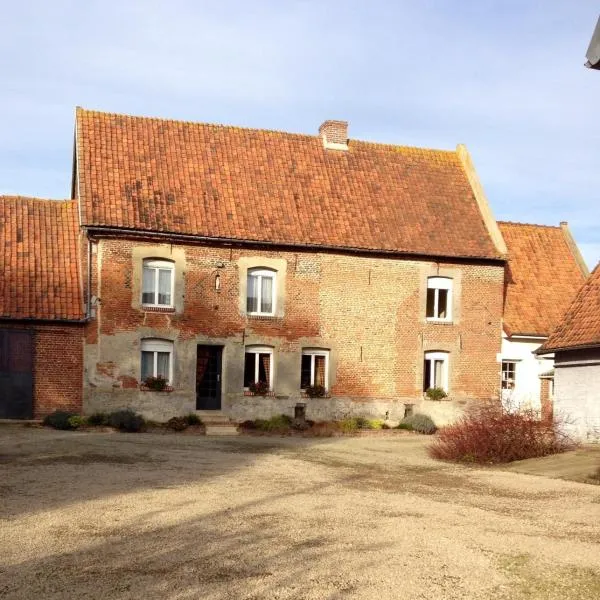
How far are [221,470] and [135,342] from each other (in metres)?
10.6

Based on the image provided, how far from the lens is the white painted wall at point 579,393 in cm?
2133

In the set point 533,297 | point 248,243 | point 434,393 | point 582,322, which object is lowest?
point 434,393

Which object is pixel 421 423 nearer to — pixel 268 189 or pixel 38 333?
pixel 268 189

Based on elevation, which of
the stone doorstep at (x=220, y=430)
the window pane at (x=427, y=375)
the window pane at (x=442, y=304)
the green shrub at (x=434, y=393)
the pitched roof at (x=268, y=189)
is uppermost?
the pitched roof at (x=268, y=189)

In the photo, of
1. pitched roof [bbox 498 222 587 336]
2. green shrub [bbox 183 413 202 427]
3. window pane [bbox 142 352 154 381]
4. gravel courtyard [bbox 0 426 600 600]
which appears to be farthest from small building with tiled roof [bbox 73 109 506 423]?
gravel courtyard [bbox 0 426 600 600]

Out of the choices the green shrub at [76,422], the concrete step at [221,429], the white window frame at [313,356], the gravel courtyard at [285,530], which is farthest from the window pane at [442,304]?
the gravel courtyard at [285,530]

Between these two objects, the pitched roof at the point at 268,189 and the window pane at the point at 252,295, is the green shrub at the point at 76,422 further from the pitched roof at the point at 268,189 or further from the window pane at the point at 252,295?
the window pane at the point at 252,295

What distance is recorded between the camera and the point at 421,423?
27.8 m

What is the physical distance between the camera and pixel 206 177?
2886 cm

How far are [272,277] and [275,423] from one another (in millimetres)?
4514

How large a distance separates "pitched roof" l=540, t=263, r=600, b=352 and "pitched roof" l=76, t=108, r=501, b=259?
21.1ft

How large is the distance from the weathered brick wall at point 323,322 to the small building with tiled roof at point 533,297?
1.02 meters

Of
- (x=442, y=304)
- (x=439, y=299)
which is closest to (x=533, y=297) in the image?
(x=442, y=304)

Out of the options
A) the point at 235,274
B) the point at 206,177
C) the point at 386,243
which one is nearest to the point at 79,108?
the point at 206,177
